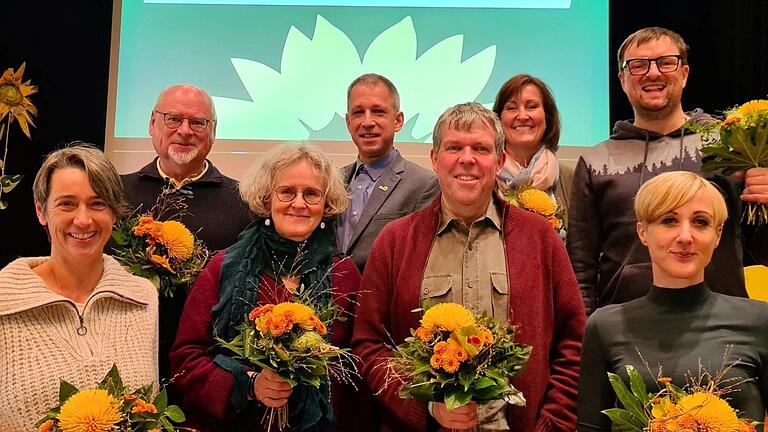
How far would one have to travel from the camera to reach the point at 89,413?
2.38 m

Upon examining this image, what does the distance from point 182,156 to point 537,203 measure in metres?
1.64

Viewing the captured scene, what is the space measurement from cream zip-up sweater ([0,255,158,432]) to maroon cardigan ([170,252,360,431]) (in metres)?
0.14

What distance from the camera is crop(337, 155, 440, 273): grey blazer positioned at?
3867mm

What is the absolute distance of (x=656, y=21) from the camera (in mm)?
5688

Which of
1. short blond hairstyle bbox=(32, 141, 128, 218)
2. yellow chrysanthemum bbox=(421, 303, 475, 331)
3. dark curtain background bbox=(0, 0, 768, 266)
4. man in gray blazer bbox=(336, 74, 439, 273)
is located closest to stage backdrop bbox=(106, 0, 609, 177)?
dark curtain background bbox=(0, 0, 768, 266)

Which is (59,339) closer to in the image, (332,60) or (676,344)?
(676,344)

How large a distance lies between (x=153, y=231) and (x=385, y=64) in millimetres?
2747

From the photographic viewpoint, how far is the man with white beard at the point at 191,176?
3.79m

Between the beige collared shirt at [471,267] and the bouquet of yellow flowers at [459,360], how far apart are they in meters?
0.31

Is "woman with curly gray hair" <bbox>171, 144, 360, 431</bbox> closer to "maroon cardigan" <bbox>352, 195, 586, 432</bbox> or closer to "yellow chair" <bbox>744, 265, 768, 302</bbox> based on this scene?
"maroon cardigan" <bbox>352, 195, 586, 432</bbox>

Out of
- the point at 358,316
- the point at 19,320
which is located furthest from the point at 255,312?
the point at 19,320

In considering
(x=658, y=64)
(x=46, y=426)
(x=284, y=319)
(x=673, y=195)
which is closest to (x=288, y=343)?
(x=284, y=319)

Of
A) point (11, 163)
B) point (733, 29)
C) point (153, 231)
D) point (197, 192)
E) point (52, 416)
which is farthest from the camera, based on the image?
point (11, 163)

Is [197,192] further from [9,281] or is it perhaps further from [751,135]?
[751,135]
